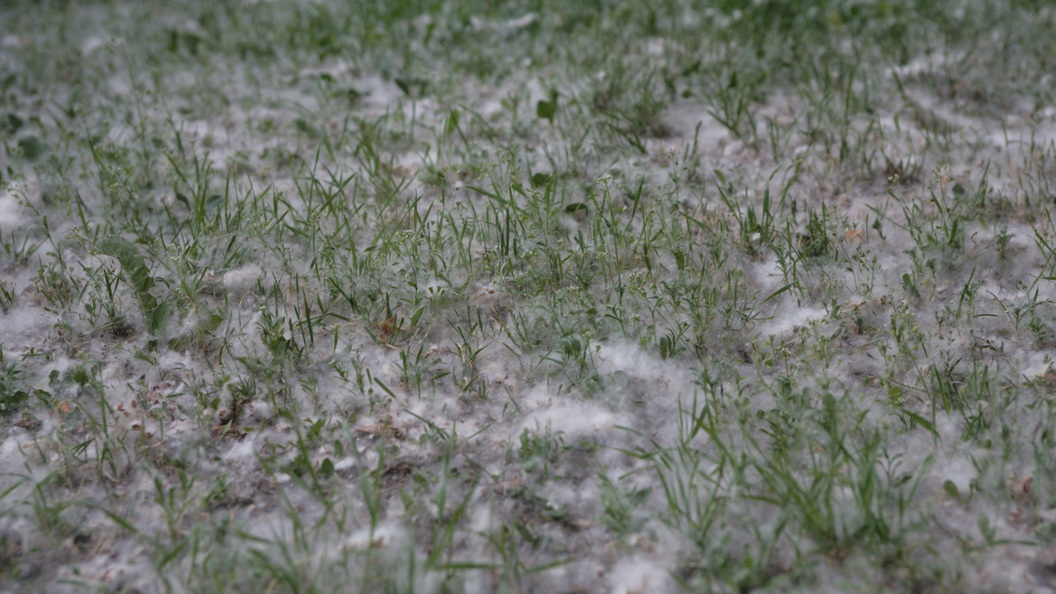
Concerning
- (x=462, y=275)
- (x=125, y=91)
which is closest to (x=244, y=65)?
(x=125, y=91)

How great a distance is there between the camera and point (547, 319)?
105 inches

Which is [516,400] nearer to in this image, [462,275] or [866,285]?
[462,275]

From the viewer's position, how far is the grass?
2053mm

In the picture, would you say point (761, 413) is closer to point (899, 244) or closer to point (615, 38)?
point (899, 244)

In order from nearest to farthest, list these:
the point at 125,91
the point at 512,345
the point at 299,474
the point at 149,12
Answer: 1. the point at 299,474
2. the point at 512,345
3. the point at 125,91
4. the point at 149,12

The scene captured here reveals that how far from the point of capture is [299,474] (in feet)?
7.46

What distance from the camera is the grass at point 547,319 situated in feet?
6.73

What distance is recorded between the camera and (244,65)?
15.2ft

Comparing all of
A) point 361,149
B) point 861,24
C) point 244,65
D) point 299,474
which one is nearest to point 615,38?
point 861,24

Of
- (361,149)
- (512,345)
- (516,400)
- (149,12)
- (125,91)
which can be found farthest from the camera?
(149,12)

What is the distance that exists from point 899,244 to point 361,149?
2.12 meters

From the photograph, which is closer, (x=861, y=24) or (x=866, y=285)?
(x=866, y=285)

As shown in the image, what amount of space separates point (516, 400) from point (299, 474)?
623mm

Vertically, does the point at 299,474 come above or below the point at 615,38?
below
